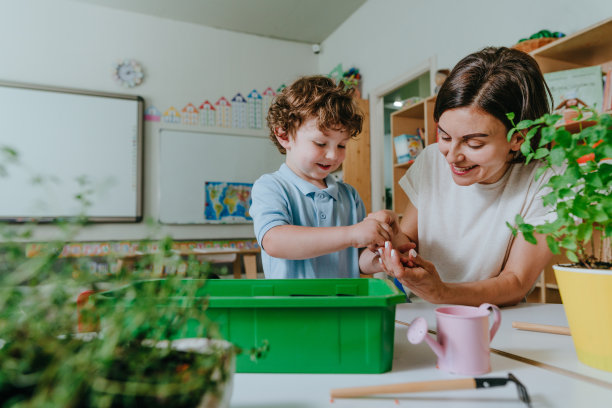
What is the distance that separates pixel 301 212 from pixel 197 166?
301 cm

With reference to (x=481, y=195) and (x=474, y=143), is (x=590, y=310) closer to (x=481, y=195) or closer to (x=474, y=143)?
(x=474, y=143)

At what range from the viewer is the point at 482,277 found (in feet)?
4.00

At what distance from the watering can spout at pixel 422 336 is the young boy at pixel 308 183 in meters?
0.43

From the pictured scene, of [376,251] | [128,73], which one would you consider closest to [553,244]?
[376,251]

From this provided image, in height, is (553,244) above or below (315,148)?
below

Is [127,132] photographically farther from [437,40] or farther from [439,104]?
[439,104]

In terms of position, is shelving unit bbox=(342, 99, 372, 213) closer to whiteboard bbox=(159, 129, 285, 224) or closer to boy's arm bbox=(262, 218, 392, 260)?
whiteboard bbox=(159, 129, 285, 224)

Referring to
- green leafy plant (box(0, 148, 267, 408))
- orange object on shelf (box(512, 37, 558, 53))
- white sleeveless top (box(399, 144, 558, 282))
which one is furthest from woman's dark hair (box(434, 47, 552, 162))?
orange object on shelf (box(512, 37, 558, 53))

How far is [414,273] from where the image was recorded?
2.76 feet

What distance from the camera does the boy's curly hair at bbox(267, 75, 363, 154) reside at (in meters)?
1.19

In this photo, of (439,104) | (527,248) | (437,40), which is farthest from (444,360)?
(437,40)

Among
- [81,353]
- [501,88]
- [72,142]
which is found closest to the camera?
[81,353]

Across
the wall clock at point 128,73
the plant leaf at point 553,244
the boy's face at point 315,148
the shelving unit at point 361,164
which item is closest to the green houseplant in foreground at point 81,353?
the plant leaf at point 553,244

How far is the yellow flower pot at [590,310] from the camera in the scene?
58 cm
